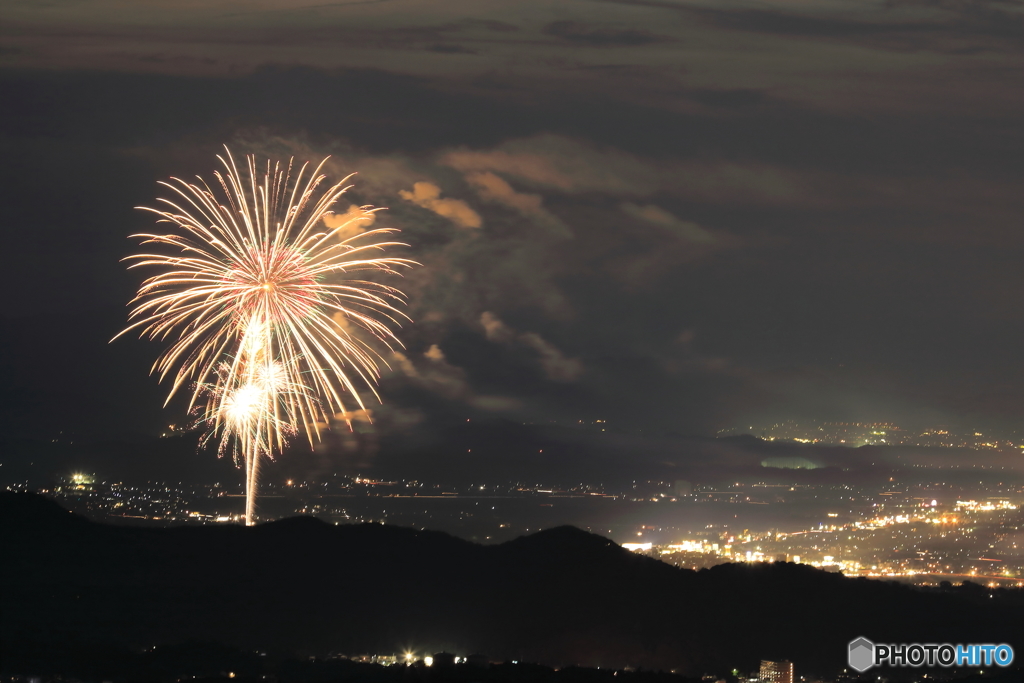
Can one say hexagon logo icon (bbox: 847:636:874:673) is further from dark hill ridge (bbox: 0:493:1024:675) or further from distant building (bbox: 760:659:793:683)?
dark hill ridge (bbox: 0:493:1024:675)

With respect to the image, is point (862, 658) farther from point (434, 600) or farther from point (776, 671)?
point (434, 600)

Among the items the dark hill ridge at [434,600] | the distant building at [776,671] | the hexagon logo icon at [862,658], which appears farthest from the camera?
the dark hill ridge at [434,600]

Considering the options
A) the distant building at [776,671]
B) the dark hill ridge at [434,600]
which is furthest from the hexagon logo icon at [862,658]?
the dark hill ridge at [434,600]

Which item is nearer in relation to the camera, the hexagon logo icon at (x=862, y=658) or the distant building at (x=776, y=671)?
the hexagon logo icon at (x=862, y=658)

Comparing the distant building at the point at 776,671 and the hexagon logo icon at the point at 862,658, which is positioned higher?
the hexagon logo icon at the point at 862,658

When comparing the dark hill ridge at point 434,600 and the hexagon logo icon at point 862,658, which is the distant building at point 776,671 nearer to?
the dark hill ridge at point 434,600

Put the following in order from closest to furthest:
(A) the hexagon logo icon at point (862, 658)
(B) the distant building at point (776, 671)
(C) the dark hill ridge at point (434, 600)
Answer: (A) the hexagon logo icon at point (862, 658) → (B) the distant building at point (776, 671) → (C) the dark hill ridge at point (434, 600)

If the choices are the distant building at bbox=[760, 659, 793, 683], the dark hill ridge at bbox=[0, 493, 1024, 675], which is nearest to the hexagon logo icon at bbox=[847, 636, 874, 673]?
the distant building at bbox=[760, 659, 793, 683]
